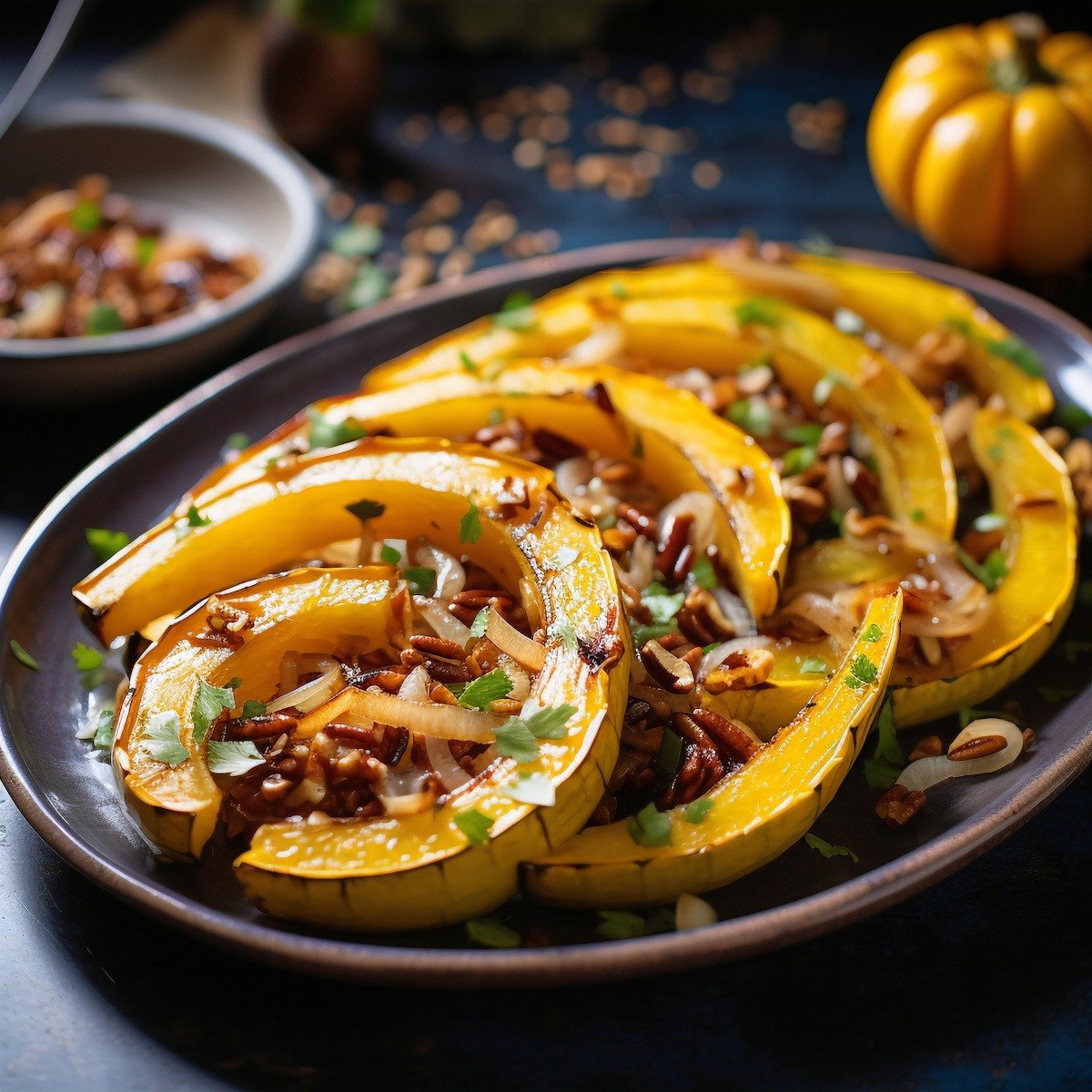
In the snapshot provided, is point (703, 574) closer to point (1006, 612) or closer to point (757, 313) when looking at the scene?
point (1006, 612)

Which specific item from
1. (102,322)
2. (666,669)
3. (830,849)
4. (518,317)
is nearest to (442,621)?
(666,669)

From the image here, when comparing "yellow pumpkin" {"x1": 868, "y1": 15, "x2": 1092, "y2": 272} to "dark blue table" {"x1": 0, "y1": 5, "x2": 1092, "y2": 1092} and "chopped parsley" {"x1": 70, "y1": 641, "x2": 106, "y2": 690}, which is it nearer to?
"dark blue table" {"x1": 0, "y1": 5, "x2": 1092, "y2": 1092}

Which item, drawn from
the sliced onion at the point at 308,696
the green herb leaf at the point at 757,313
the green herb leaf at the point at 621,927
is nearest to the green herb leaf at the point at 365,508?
the sliced onion at the point at 308,696

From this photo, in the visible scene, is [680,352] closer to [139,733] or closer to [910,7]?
[139,733]

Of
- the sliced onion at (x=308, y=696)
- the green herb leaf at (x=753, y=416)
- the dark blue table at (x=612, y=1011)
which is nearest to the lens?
the dark blue table at (x=612, y=1011)

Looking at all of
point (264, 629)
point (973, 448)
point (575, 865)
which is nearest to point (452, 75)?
point (973, 448)

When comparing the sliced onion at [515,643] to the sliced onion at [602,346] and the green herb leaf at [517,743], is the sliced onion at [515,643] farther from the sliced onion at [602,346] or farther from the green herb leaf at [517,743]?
the sliced onion at [602,346]
